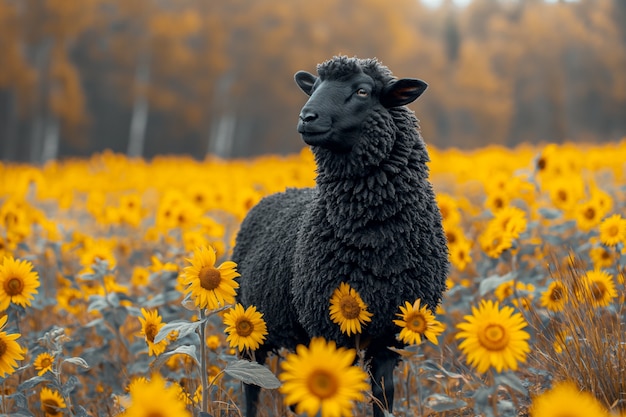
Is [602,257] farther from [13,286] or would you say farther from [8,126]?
[8,126]

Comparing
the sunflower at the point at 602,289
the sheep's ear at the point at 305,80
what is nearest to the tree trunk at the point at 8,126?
the sheep's ear at the point at 305,80

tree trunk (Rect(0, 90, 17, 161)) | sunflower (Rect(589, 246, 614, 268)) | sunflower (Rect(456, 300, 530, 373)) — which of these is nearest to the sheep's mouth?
sunflower (Rect(456, 300, 530, 373))

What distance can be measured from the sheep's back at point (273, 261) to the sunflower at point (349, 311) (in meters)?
0.40

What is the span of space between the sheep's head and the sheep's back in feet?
1.88

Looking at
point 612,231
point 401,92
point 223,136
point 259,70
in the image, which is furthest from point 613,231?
point 259,70

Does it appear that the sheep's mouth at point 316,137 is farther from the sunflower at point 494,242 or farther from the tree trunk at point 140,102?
the tree trunk at point 140,102

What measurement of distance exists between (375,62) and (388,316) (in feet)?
3.43

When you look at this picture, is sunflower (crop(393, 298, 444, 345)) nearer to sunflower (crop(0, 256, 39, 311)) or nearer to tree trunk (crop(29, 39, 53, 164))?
sunflower (crop(0, 256, 39, 311))

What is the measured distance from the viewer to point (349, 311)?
216 centimetres

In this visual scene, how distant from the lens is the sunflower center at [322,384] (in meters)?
1.49

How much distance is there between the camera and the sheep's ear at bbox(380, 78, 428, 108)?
7.63 feet

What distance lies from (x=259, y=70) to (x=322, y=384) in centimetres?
2479

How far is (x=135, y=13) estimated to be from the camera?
2302cm

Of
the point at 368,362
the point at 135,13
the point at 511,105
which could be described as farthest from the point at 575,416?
the point at 511,105
